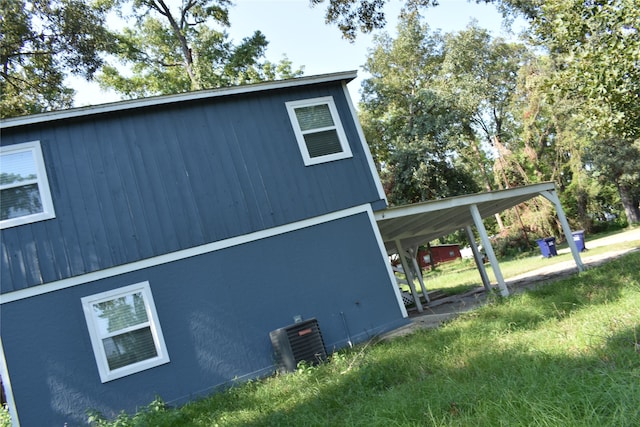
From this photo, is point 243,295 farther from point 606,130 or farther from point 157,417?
point 606,130

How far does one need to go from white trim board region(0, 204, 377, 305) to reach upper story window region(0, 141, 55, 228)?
1.09 meters

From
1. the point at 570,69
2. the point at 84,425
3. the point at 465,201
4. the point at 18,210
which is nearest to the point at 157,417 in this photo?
the point at 84,425

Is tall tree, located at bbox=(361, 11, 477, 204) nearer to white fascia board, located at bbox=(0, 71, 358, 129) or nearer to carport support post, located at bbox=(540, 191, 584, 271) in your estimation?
carport support post, located at bbox=(540, 191, 584, 271)

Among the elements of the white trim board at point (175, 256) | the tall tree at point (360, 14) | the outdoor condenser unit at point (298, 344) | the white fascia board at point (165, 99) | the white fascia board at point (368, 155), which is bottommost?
the outdoor condenser unit at point (298, 344)

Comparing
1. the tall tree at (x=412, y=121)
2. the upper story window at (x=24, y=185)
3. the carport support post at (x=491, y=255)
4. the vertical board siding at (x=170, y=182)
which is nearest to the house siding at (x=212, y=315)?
the vertical board siding at (x=170, y=182)

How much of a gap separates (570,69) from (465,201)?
321 cm

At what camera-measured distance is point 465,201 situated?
9.88 meters

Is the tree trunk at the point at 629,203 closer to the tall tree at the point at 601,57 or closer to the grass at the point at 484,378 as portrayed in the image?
the tall tree at the point at 601,57

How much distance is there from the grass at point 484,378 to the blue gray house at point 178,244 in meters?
0.83

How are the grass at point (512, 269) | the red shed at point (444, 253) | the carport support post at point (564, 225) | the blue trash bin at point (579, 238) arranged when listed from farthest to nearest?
the red shed at point (444, 253)
the blue trash bin at point (579, 238)
the grass at point (512, 269)
the carport support post at point (564, 225)

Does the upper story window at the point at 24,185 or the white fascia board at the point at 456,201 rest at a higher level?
the upper story window at the point at 24,185

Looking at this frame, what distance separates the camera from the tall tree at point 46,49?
1525cm

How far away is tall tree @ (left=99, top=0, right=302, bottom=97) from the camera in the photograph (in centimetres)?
2195

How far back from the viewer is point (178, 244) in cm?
802
